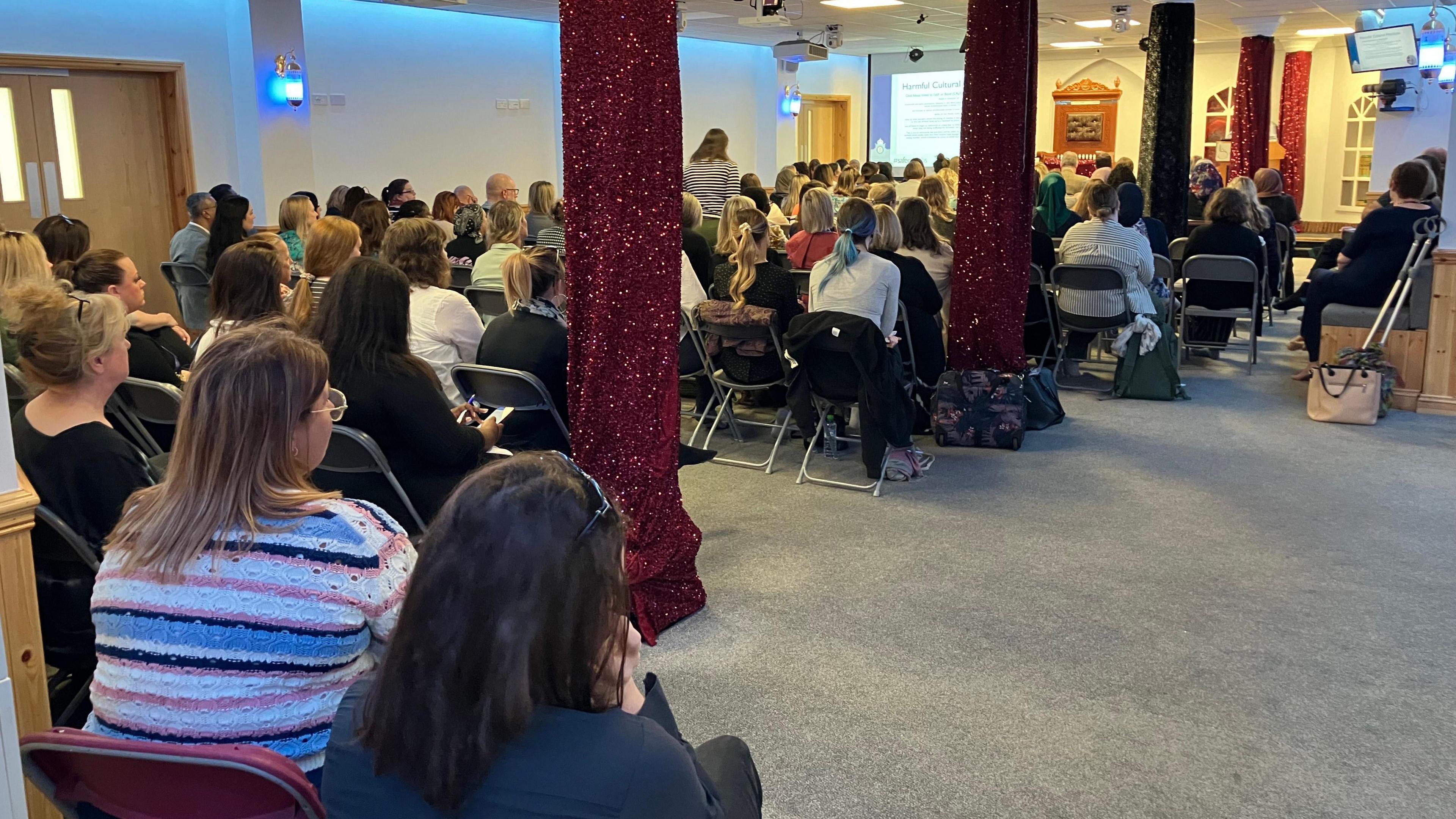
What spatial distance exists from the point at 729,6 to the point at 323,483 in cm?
928

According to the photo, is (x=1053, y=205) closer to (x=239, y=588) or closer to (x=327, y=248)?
(x=327, y=248)

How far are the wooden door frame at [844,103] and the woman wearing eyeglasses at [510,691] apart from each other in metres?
18.1

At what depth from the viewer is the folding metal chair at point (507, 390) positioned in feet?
12.5

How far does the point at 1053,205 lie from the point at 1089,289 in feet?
5.98

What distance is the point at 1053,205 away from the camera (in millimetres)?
8125

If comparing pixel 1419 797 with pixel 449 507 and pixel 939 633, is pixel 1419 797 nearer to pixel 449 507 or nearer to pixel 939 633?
pixel 939 633

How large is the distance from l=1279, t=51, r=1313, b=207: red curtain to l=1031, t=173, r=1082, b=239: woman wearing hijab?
9.32 m

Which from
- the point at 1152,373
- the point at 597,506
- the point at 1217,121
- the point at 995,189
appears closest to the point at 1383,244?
the point at 1152,373

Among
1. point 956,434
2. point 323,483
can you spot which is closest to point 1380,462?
point 956,434

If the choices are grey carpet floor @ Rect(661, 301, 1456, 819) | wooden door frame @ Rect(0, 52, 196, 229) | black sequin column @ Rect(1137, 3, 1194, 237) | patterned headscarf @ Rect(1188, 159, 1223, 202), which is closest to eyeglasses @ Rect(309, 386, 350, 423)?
grey carpet floor @ Rect(661, 301, 1456, 819)

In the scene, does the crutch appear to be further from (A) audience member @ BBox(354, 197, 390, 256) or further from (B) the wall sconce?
(B) the wall sconce

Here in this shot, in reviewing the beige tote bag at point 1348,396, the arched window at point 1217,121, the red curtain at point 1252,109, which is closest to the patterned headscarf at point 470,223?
the beige tote bag at point 1348,396

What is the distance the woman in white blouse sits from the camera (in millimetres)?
4207

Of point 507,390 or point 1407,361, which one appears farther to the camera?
point 1407,361
